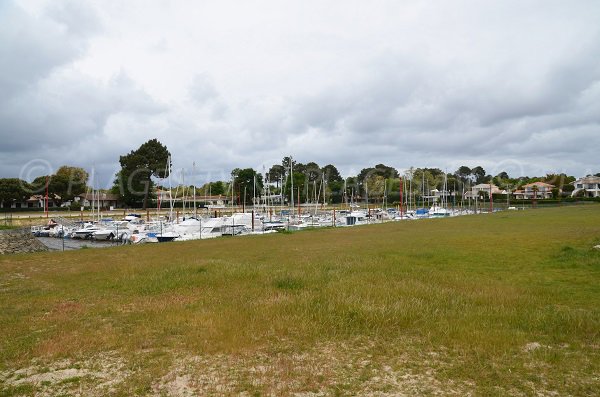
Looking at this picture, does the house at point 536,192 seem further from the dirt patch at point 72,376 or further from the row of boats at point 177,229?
the dirt patch at point 72,376

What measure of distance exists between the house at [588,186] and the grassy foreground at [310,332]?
147 m

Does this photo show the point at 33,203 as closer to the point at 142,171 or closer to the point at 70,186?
the point at 70,186

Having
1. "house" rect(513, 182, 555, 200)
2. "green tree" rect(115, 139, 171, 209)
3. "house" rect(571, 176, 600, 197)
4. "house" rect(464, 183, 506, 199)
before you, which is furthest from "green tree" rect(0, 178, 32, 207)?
"house" rect(571, 176, 600, 197)

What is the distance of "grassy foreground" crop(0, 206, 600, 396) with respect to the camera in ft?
23.1

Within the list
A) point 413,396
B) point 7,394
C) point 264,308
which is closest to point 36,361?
point 7,394

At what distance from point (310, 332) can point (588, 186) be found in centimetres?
16604

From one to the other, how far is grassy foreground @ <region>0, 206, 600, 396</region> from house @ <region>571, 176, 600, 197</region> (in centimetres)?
14702

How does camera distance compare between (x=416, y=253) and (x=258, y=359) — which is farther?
(x=416, y=253)

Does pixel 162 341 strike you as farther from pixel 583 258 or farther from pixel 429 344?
pixel 583 258

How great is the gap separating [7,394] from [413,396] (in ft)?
19.9

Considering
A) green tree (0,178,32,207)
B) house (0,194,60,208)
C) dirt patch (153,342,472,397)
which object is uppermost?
green tree (0,178,32,207)

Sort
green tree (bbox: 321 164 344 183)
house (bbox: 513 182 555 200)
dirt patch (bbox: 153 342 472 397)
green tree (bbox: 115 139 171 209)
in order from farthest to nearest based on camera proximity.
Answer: green tree (bbox: 321 164 344 183) → house (bbox: 513 182 555 200) → green tree (bbox: 115 139 171 209) → dirt patch (bbox: 153 342 472 397)

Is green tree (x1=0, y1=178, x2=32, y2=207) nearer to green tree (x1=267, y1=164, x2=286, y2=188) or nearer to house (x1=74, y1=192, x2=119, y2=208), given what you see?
house (x1=74, y1=192, x2=119, y2=208)

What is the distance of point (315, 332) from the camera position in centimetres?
947
